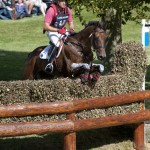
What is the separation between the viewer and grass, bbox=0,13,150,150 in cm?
904

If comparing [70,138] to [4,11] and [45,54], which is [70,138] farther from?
[4,11]

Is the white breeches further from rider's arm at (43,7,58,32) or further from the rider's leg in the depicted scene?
rider's arm at (43,7,58,32)

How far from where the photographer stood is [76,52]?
11.0 meters

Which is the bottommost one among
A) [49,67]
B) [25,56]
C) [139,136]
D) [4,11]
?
[25,56]

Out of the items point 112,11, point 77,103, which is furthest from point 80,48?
point 77,103

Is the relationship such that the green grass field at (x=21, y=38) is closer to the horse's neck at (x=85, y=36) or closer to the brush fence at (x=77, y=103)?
the horse's neck at (x=85, y=36)

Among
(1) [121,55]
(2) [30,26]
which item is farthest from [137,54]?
(2) [30,26]

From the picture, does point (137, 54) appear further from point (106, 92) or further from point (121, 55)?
point (106, 92)

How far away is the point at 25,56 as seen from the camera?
70.6ft

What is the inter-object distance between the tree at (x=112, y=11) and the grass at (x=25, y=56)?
246 cm

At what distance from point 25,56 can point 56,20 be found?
34.5 feet

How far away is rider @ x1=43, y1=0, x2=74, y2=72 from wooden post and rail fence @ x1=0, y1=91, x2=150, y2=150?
9.92 ft

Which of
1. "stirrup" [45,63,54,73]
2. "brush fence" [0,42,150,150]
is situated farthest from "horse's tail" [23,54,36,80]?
"brush fence" [0,42,150,150]

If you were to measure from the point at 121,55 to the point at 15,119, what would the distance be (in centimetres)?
205
